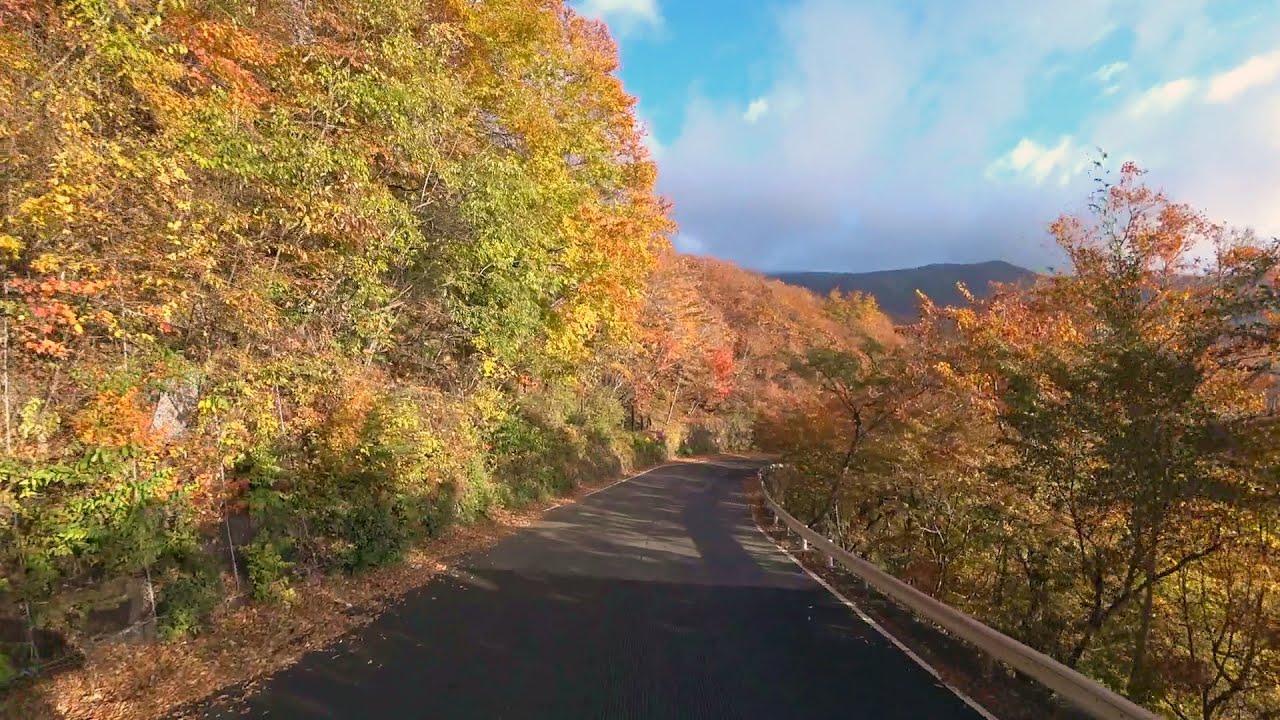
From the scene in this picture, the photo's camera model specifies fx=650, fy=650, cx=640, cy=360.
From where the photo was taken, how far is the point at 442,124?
10.4 m

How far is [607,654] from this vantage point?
20.4 feet

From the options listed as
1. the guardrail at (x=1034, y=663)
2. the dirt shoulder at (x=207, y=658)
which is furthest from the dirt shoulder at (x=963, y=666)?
the dirt shoulder at (x=207, y=658)

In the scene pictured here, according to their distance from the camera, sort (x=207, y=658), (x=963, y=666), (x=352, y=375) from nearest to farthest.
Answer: (x=207, y=658), (x=963, y=666), (x=352, y=375)

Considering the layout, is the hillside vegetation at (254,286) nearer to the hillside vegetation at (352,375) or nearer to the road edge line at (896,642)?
the hillside vegetation at (352,375)

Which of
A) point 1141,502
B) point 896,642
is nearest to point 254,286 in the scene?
point 896,642

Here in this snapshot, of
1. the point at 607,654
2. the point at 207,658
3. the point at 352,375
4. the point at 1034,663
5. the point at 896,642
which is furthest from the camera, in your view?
the point at 352,375

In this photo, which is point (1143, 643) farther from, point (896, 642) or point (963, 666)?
point (896, 642)

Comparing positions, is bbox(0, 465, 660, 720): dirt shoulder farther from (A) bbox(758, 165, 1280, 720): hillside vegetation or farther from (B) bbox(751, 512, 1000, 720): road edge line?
(A) bbox(758, 165, 1280, 720): hillside vegetation

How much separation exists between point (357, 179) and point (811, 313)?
84.6 m

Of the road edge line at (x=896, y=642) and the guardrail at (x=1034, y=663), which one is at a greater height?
the guardrail at (x=1034, y=663)

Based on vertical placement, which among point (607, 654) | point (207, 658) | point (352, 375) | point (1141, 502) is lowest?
point (607, 654)

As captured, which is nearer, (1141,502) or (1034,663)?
(1034,663)

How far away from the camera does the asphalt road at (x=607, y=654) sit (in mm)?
5031

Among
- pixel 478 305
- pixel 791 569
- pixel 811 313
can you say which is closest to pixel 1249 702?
pixel 791 569
